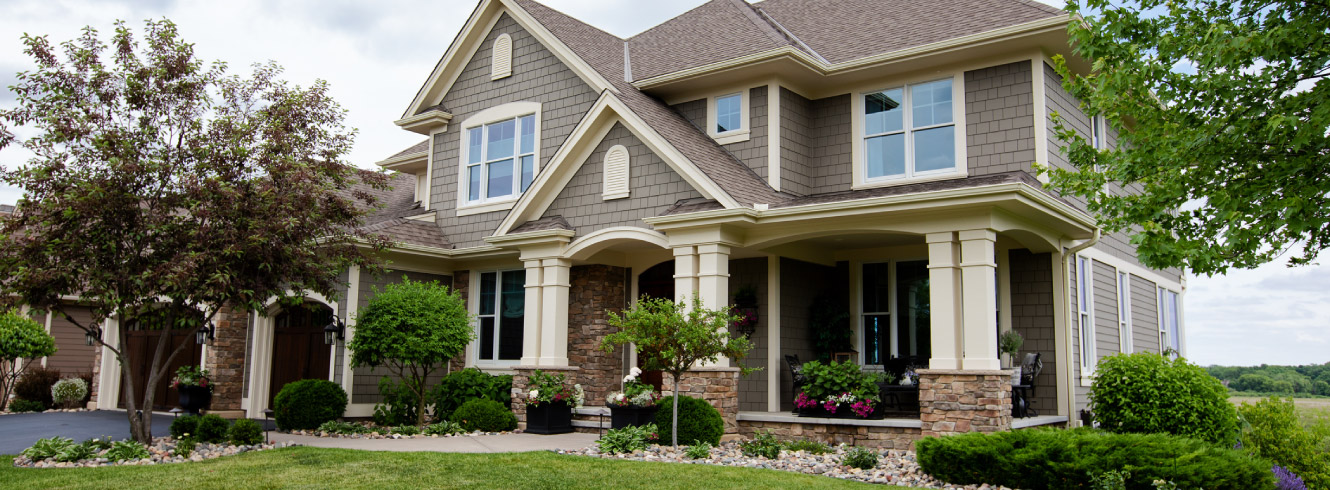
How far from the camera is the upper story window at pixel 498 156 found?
1727cm

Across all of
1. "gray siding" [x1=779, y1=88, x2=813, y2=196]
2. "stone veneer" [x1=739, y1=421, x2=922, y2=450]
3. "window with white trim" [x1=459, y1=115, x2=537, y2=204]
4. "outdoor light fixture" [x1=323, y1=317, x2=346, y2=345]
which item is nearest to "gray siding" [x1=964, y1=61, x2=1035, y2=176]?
"gray siding" [x1=779, y1=88, x2=813, y2=196]

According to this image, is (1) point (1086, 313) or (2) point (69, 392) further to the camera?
(2) point (69, 392)

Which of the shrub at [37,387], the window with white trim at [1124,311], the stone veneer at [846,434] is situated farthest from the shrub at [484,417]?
the shrub at [37,387]

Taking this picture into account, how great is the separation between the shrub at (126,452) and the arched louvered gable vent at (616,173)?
6.95 m

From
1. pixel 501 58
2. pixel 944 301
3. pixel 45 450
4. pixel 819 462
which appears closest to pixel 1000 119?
pixel 944 301

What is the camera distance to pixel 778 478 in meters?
9.25

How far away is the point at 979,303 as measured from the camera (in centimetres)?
1117

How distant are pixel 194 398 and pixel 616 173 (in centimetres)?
854

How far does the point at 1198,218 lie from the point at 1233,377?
21.8 meters

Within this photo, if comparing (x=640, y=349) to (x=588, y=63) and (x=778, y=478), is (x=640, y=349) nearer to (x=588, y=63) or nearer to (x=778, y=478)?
(x=778, y=478)

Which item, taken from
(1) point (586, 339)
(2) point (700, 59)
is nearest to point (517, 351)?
(1) point (586, 339)

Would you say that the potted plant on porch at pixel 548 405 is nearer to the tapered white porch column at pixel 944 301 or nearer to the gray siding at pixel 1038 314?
the tapered white porch column at pixel 944 301

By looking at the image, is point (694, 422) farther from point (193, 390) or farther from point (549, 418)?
point (193, 390)

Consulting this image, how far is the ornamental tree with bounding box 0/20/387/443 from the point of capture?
37.0 ft
